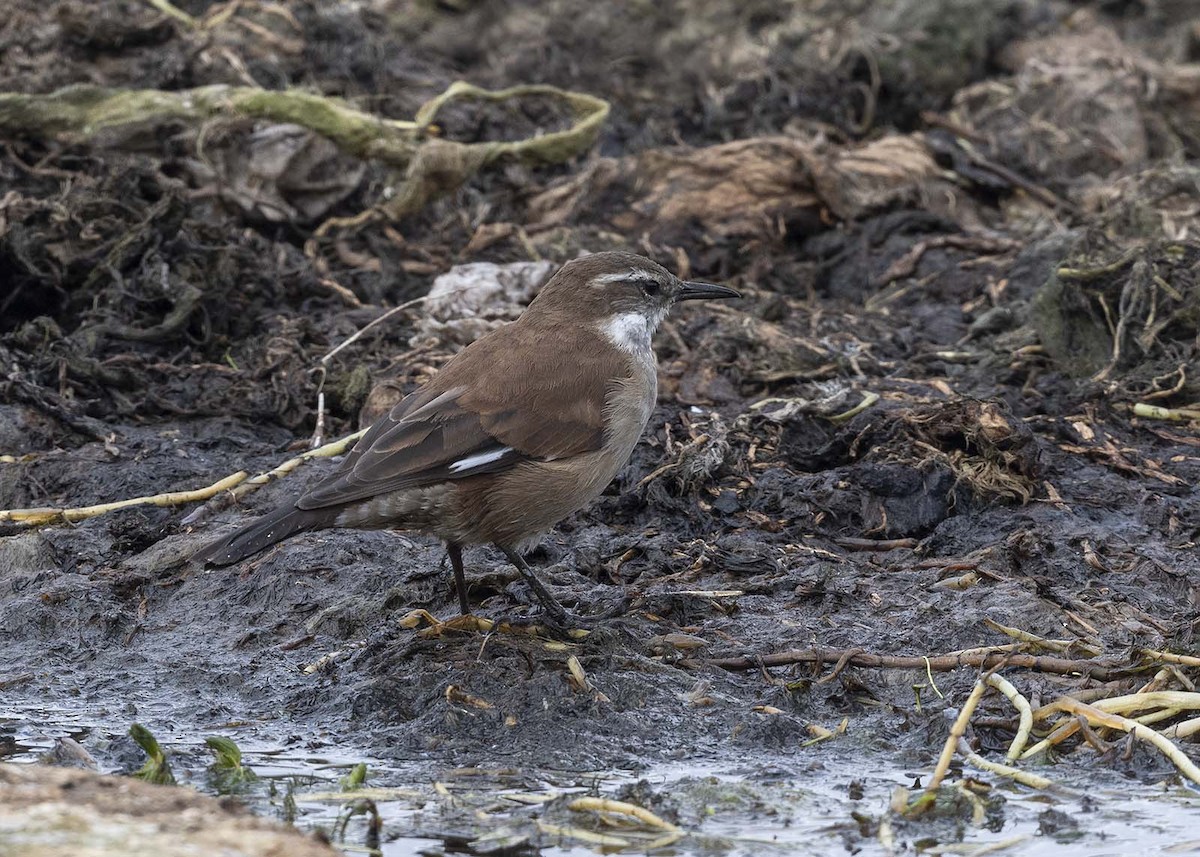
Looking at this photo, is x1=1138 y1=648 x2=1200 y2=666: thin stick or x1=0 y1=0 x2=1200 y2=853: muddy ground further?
x1=0 y1=0 x2=1200 y2=853: muddy ground

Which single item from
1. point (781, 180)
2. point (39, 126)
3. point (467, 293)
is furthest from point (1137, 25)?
point (39, 126)

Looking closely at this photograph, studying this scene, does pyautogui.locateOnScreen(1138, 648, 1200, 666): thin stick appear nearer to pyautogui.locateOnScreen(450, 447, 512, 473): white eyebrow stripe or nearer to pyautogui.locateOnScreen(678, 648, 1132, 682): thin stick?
pyautogui.locateOnScreen(678, 648, 1132, 682): thin stick

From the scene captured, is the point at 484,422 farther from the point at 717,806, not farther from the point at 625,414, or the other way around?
the point at 717,806

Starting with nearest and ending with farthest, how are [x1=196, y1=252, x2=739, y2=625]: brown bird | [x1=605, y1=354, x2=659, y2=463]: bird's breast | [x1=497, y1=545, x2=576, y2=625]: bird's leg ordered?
1. [x1=196, y1=252, x2=739, y2=625]: brown bird
2. [x1=497, y1=545, x2=576, y2=625]: bird's leg
3. [x1=605, y1=354, x2=659, y2=463]: bird's breast

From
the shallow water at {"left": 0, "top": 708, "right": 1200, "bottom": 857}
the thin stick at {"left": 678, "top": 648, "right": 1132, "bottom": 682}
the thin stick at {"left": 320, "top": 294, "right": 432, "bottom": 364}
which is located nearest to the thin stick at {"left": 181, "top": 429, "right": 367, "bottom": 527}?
the thin stick at {"left": 320, "top": 294, "right": 432, "bottom": 364}

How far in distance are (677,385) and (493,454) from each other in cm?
271

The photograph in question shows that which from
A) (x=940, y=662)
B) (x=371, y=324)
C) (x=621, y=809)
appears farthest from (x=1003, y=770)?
(x=371, y=324)

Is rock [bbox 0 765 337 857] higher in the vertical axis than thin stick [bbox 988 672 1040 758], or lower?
higher

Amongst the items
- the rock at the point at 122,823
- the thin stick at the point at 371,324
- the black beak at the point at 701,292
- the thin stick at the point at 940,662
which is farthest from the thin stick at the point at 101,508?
the rock at the point at 122,823

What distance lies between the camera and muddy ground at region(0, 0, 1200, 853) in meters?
5.91

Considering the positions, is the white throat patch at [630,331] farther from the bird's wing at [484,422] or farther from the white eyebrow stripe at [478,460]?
the white eyebrow stripe at [478,460]

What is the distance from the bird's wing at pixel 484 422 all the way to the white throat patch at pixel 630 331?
324 millimetres

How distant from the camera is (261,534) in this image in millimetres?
6121

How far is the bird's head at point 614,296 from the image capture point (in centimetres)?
732
